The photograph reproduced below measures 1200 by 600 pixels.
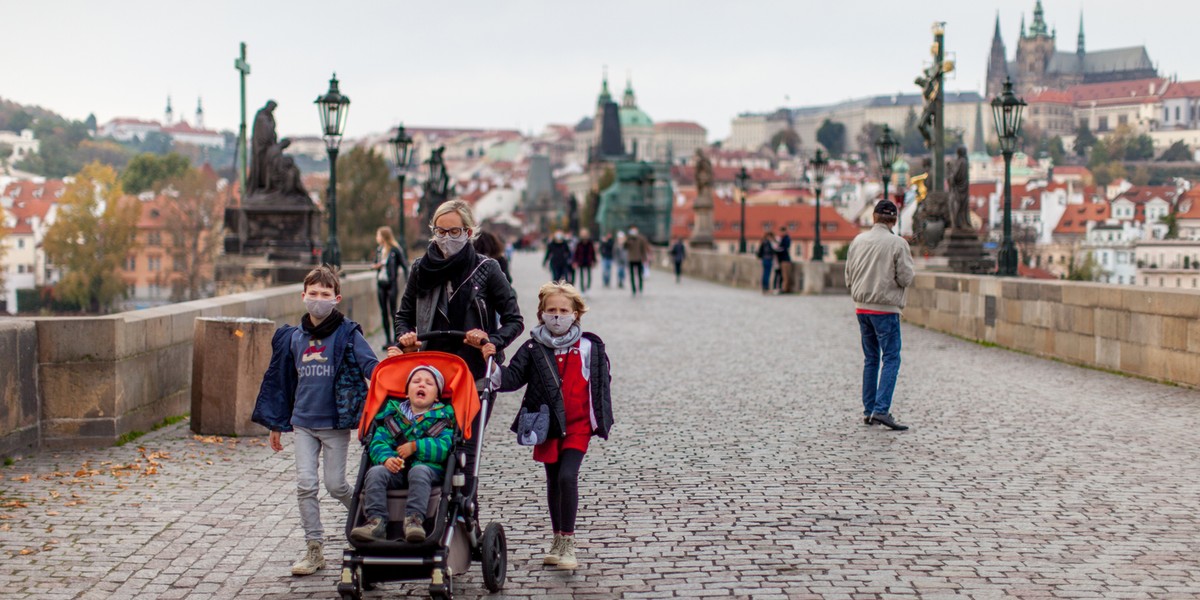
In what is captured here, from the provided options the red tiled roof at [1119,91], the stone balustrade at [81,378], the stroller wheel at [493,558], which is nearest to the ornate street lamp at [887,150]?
the stone balustrade at [81,378]

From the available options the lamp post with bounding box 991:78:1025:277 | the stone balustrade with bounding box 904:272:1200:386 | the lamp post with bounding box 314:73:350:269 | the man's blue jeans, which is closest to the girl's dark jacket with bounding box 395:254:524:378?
the man's blue jeans

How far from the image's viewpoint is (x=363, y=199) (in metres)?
96.6

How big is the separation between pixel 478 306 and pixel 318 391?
75 centimetres

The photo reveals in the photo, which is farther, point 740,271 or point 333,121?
point 740,271

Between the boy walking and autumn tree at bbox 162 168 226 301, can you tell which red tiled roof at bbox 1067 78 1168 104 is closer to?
autumn tree at bbox 162 168 226 301

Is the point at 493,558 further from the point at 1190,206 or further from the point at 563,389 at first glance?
the point at 1190,206

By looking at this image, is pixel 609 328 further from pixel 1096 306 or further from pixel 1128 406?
pixel 1128 406

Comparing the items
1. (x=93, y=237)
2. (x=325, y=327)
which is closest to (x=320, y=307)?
(x=325, y=327)

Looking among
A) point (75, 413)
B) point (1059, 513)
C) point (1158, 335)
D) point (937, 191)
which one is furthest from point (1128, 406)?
point (937, 191)

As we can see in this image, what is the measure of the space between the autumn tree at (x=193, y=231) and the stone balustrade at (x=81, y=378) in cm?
6893

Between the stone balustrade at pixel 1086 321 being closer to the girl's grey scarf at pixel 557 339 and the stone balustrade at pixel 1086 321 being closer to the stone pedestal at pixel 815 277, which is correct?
the girl's grey scarf at pixel 557 339

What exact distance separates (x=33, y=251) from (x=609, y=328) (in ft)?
246

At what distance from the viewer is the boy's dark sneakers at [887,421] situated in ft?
32.2

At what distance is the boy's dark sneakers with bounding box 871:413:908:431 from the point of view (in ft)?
32.2
